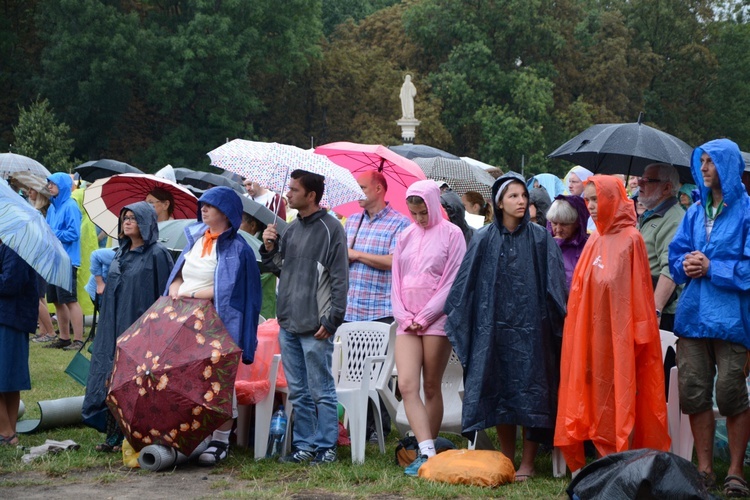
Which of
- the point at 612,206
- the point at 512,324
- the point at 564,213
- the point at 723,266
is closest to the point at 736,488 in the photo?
the point at 723,266

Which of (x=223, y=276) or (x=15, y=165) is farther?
(x=15, y=165)

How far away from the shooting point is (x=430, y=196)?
7191mm

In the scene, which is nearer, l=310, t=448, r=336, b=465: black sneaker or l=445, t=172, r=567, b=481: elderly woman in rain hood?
l=445, t=172, r=567, b=481: elderly woman in rain hood

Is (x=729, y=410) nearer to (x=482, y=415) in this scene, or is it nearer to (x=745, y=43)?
(x=482, y=415)

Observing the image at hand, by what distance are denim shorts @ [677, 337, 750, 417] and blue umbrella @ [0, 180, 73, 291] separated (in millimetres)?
3794

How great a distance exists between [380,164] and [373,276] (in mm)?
1199

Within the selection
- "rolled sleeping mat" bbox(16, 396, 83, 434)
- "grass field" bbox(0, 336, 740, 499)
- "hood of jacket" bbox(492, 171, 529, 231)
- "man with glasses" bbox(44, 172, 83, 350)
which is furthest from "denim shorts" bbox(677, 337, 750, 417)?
"man with glasses" bbox(44, 172, 83, 350)

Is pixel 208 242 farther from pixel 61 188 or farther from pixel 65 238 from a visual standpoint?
pixel 61 188

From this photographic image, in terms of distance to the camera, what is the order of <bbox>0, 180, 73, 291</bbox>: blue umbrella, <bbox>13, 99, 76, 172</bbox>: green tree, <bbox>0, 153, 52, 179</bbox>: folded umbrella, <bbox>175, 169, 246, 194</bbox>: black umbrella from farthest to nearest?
<bbox>13, 99, 76, 172</bbox>: green tree → <bbox>175, 169, 246, 194</bbox>: black umbrella → <bbox>0, 153, 52, 179</bbox>: folded umbrella → <bbox>0, 180, 73, 291</bbox>: blue umbrella

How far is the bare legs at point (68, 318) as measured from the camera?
42.1 ft

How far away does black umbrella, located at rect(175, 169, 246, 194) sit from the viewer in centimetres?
1532

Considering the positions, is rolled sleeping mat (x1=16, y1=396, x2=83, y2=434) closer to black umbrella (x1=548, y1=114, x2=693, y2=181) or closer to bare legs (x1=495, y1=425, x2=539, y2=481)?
bare legs (x1=495, y1=425, x2=539, y2=481)

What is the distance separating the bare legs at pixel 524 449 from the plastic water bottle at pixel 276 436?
154 centimetres

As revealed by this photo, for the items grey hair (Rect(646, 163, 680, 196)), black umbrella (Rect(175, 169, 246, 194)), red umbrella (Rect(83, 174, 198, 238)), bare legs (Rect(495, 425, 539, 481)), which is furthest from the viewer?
black umbrella (Rect(175, 169, 246, 194))
